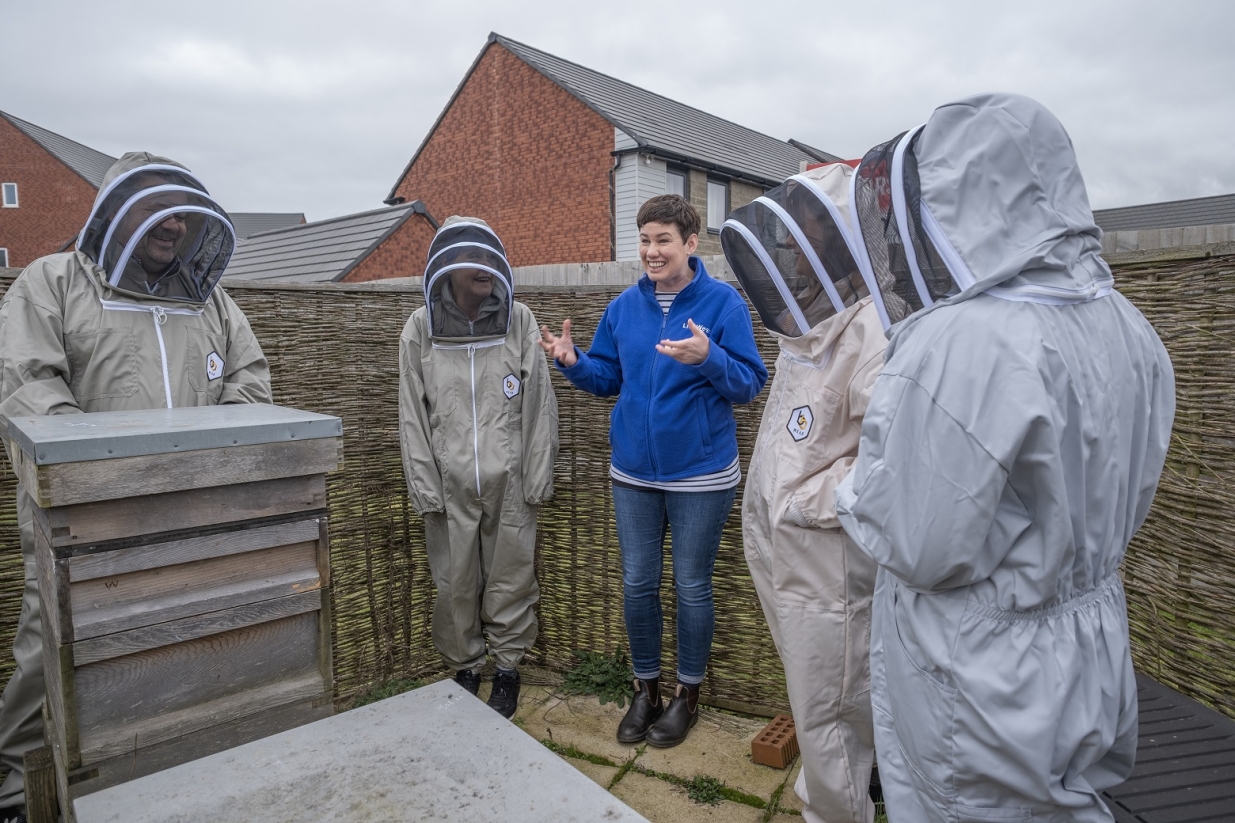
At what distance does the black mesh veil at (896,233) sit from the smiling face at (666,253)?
1155mm

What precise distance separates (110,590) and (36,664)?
1234mm

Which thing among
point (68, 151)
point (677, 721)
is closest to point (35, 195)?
point (68, 151)

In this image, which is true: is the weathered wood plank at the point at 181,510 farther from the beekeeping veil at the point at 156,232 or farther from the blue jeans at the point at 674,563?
the blue jeans at the point at 674,563

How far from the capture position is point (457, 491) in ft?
11.0

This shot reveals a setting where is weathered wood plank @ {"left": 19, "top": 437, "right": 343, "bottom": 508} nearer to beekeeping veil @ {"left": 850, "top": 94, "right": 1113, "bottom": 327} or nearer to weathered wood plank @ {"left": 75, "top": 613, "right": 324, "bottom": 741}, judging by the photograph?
weathered wood plank @ {"left": 75, "top": 613, "right": 324, "bottom": 741}

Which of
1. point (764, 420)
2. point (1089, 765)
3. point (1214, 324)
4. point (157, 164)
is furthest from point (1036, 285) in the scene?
point (157, 164)

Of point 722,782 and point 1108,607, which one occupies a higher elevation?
point 1108,607

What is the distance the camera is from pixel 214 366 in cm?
277

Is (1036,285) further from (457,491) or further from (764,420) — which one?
(457,491)

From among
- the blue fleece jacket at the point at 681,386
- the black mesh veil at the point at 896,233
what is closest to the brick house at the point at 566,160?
the blue fleece jacket at the point at 681,386

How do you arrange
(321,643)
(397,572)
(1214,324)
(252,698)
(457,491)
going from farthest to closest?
(397,572) < (457,491) < (1214,324) < (321,643) < (252,698)

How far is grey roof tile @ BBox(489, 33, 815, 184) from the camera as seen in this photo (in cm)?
1714

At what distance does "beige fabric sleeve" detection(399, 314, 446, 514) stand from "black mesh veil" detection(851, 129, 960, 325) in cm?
210

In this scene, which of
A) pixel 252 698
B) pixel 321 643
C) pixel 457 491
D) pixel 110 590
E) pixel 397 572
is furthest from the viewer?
pixel 397 572
